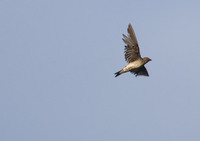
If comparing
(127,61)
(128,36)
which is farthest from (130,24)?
(127,61)

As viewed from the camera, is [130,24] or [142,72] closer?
[130,24]

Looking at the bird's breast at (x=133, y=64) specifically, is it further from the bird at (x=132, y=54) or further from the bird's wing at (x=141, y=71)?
the bird's wing at (x=141, y=71)

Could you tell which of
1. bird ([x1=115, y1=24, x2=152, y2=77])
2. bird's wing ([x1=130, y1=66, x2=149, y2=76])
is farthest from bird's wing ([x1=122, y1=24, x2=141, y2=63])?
bird's wing ([x1=130, y1=66, x2=149, y2=76])

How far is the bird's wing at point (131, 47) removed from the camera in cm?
3422

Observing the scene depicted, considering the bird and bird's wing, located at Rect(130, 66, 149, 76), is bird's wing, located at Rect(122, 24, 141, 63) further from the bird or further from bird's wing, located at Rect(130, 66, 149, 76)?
bird's wing, located at Rect(130, 66, 149, 76)

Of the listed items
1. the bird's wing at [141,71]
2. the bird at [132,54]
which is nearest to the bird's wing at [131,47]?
the bird at [132,54]

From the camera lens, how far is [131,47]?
113 feet

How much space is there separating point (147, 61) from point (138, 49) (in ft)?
4.19

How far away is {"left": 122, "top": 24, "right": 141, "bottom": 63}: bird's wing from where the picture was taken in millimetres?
34219

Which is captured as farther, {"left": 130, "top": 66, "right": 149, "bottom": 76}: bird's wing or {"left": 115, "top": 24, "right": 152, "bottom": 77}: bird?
{"left": 130, "top": 66, "right": 149, "bottom": 76}: bird's wing

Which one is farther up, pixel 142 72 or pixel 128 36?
pixel 128 36

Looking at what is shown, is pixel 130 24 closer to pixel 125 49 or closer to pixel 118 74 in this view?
pixel 125 49

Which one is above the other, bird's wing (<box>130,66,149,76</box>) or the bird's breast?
the bird's breast

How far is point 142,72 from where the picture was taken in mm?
37031
